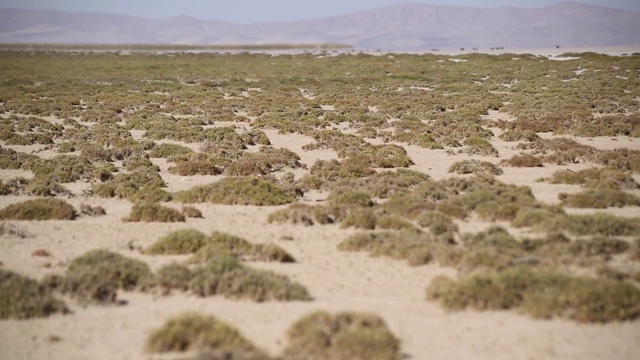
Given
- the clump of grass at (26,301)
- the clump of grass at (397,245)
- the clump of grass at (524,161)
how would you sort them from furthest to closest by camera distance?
the clump of grass at (524,161) < the clump of grass at (397,245) < the clump of grass at (26,301)

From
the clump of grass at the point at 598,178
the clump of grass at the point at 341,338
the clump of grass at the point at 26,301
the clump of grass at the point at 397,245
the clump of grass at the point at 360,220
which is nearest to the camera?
the clump of grass at the point at 341,338

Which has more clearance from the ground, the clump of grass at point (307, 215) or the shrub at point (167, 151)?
the clump of grass at point (307, 215)

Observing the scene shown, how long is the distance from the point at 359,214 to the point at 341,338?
632cm

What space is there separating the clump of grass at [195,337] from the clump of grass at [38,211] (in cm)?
777

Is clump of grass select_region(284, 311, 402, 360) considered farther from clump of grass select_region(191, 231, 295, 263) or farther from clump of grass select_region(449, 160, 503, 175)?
clump of grass select_region(449, 160, 503, 175)

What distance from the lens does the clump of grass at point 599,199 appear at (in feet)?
48.5

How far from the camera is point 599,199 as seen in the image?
15.1m

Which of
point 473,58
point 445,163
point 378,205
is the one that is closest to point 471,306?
point 378,205

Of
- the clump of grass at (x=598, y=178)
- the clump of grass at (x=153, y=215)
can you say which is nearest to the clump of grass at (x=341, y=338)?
the clump of grass at (x=153, y=215)

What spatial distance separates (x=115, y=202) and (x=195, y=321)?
9.46m

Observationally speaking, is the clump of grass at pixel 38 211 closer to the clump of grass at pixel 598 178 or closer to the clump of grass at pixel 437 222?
the clump of grass at pixel 437 222

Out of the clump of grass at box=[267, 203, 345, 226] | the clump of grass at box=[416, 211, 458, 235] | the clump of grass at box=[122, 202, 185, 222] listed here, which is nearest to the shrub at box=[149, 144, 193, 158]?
the clump of grass at box=[122, 202, 185, 222]

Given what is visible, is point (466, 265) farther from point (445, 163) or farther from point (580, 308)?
point (445, 163)

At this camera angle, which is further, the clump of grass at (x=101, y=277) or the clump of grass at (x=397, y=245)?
the clump of grass at (x=397, y=245)
